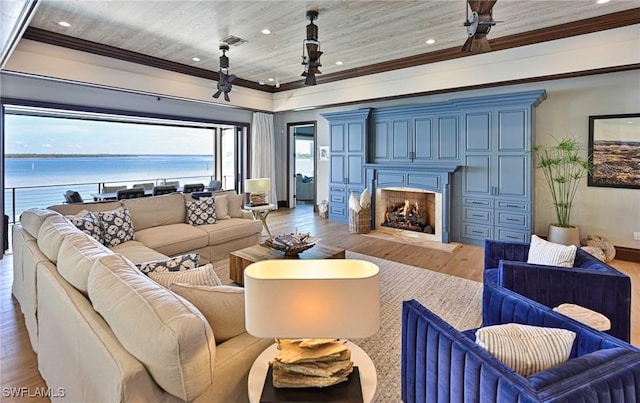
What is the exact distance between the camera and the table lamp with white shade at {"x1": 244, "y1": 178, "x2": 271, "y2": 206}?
5.66 metres

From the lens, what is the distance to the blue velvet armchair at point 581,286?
7.04 feet

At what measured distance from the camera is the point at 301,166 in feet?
37.1

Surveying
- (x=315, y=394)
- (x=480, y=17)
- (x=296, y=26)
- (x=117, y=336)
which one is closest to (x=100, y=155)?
(x=296, y=26)

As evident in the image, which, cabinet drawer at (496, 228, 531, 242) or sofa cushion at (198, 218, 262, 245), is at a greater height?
sofa cushion at (198, 218, 262, 245)

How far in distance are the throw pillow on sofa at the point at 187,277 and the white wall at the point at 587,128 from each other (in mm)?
5215

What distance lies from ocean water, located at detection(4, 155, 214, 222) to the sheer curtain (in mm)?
2519

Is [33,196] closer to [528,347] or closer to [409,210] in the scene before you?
[409,210]

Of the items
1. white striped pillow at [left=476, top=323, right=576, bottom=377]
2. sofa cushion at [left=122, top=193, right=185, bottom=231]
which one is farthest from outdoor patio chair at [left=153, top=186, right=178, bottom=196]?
white striped pillow at [left=476, top=323, right=576, bottom=377]

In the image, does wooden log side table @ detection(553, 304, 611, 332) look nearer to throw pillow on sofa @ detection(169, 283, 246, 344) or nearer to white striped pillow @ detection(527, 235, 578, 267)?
white striped pillow @ detection(527, 235, 578, 267)

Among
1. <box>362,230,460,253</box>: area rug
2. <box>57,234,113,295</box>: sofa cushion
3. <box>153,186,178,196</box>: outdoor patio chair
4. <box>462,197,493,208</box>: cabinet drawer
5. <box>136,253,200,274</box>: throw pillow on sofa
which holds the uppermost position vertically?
<box>153,186,178,196</box>: outdoor patio chair

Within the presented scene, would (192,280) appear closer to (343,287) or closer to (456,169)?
(343,287)

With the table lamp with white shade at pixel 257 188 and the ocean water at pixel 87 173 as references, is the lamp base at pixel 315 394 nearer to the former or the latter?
the table lamp with white shade at pixel 257 188

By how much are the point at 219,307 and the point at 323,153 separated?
7048 mm

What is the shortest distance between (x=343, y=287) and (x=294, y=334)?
0.22m
